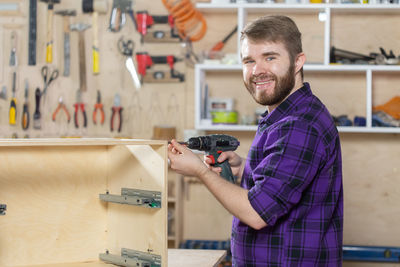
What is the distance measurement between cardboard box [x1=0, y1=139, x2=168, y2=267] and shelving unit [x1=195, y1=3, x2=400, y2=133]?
166 centimetres

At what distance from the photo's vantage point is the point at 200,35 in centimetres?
395

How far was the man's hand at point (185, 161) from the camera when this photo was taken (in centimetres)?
183

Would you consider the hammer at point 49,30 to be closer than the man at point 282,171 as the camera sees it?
No

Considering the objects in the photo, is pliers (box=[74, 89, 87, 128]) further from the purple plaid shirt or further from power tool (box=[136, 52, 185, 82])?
the purple plaid shirt

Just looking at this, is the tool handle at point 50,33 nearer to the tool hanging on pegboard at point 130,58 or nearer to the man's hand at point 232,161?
the tool hanging on pegboard at point 130,58

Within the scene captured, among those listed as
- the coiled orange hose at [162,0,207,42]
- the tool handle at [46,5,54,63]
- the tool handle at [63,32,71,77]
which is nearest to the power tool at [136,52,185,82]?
the coiled orange hose at [162,0,207,42]

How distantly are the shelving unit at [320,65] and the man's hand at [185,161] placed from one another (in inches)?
70.1

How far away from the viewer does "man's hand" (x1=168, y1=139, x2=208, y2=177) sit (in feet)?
6.02

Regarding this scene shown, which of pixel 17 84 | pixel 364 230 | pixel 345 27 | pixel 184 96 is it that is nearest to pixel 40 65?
pixel 17 84

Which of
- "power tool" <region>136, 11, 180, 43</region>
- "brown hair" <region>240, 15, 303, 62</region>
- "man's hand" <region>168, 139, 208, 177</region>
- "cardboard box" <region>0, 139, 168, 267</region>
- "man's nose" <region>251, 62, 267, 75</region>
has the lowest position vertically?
"cardboard box" <region>0, 139, 168, 267</region>

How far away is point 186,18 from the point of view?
12.8ft

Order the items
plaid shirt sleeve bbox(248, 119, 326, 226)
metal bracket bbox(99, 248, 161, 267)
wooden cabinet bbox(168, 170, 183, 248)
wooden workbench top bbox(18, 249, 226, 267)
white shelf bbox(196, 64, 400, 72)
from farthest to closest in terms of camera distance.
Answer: wooden cabinet bbox(168, 170, 183, 248) < white shelf bbox(196, 64, 400, 72) < wooden workbench top bbox(18, 249, 226, 267) < metal bracket bbox(99, 248, 161, 267) < plaid shirt sleeve bbox(248, 119, 326, 226)

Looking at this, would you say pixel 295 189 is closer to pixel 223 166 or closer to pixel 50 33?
pixel 223 166

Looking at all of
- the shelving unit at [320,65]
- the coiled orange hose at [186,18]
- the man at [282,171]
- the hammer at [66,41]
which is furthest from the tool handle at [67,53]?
the man at [282,171]
